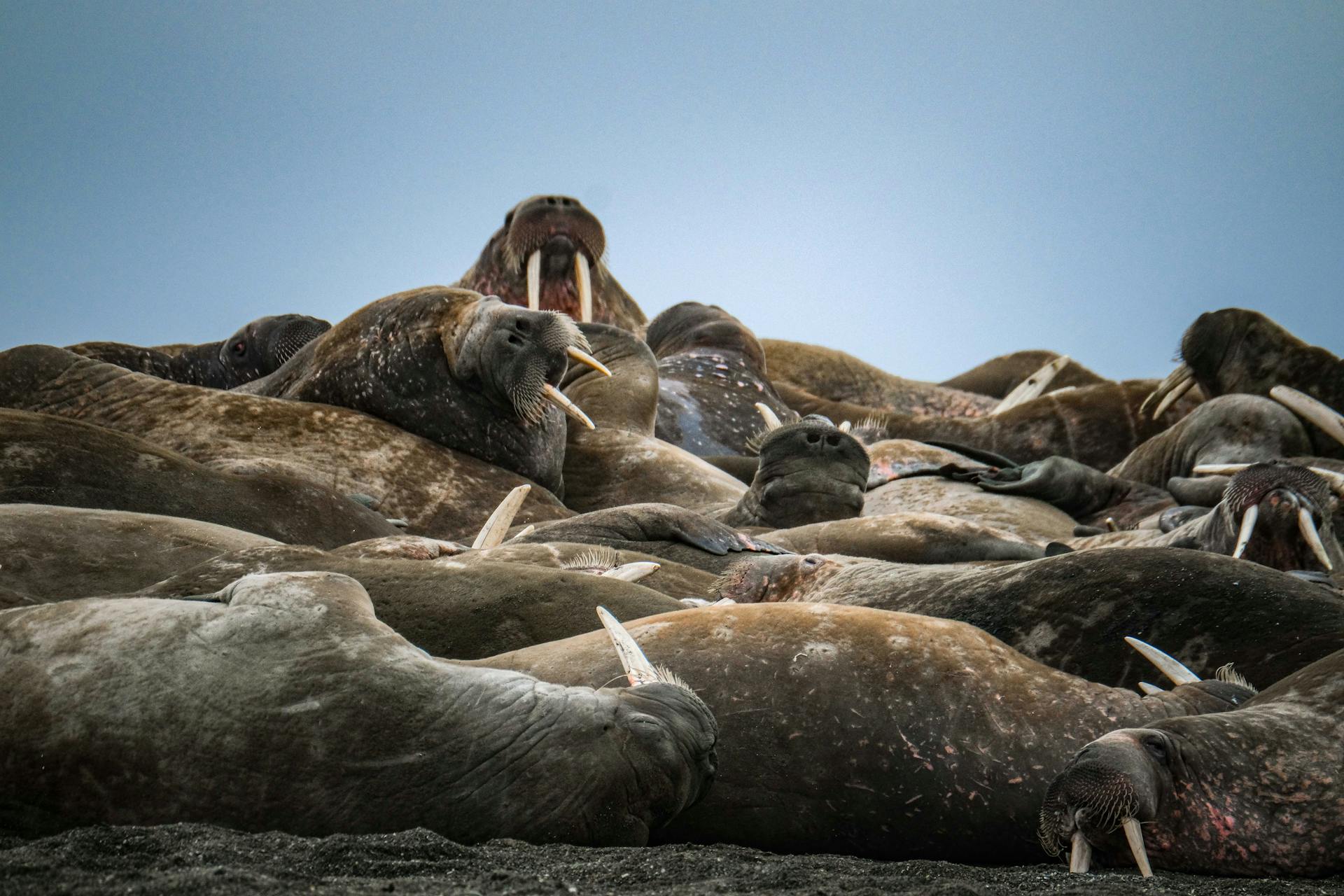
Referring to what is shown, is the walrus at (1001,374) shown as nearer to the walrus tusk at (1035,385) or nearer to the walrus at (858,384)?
the walrus at (858,384)

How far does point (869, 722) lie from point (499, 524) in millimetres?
2942

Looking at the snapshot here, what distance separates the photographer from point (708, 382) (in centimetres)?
1227

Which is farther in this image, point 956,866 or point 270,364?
point 270,364

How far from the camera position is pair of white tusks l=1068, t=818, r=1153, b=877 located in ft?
9.84

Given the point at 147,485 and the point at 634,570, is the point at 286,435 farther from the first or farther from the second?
the point at 634,570

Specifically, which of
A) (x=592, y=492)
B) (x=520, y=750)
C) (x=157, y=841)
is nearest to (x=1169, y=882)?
(x=520, y=750)

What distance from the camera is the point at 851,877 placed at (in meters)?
2.72

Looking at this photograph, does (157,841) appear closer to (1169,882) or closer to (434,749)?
(434,749)

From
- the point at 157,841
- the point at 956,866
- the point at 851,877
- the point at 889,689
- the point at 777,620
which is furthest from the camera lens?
the point at 777,620

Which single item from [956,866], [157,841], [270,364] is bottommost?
[956,866]

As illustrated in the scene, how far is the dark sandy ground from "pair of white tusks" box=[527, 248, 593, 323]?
7509 millimetres

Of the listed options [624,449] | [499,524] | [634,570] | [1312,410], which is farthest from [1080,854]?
[1312,410]

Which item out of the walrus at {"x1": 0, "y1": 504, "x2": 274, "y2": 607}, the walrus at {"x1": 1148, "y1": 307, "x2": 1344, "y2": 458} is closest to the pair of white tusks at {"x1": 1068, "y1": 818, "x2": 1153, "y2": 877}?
the walrus at {"x1": 0, "y1": 504, "x2": 274, "y2": 607}

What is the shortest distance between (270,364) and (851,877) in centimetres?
809
